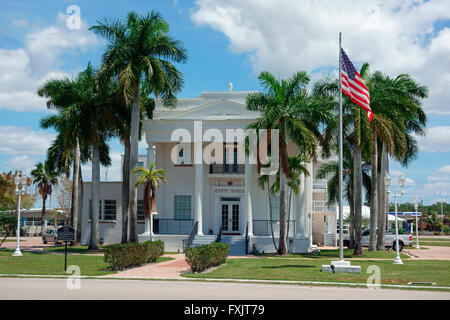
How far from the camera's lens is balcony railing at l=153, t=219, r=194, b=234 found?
112 feet

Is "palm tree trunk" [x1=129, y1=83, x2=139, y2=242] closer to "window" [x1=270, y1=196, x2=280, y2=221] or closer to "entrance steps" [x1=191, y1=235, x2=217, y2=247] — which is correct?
"entrance steps" [x1=191, y1=235, x2=217, y2=247]

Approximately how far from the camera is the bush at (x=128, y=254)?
2075 cm

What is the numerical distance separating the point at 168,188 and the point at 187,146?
3156mm

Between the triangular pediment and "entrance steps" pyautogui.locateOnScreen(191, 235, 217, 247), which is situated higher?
the triangular pediment

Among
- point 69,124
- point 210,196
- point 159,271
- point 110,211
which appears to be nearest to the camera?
point 159,271

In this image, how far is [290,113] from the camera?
91.3 ft

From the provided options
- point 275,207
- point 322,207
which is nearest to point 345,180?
point 322,207

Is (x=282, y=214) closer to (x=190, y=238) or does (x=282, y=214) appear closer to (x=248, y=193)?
(x=248, y=193)

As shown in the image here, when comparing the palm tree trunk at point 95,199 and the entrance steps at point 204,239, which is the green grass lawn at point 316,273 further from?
the palm tree trunk at point 95,199

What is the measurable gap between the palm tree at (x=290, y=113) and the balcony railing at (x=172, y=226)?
7.71 metres

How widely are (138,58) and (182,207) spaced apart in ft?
36.1

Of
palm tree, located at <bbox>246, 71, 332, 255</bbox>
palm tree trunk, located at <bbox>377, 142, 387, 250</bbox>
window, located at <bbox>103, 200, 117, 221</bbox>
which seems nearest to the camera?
palm tree, located at <bbox>246, 71, 332, 255</bbox>

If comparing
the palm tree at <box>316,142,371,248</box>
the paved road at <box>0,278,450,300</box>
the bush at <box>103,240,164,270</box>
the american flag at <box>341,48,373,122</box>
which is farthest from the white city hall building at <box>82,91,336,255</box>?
the paved road at <box>0,278,450,300</box>

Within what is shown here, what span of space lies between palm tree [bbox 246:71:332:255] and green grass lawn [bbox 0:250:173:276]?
339 inches
